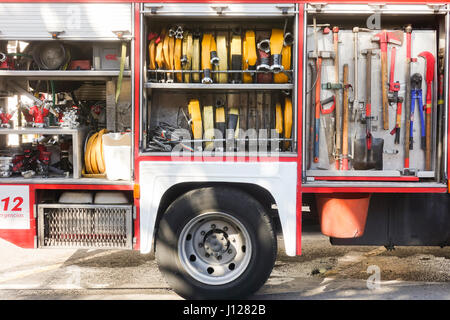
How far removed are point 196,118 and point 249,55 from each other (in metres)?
0.81

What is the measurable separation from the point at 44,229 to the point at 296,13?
121 inches

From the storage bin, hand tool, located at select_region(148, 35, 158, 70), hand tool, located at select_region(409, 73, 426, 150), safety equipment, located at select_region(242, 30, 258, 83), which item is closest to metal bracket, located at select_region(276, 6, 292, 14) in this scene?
safety equipment, located at select_region(242, 30, 258, 83)

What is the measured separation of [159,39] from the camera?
186 inches

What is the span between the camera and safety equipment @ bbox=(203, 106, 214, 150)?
484 centimetres

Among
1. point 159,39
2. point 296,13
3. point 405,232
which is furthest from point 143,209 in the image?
point 405,232

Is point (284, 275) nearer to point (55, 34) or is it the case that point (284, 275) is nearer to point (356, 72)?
point (356, 72)

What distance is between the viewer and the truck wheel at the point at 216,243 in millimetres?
4402

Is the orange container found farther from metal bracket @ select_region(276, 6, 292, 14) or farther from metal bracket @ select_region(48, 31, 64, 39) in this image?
metal bracket @ select_region(48, 31, 64, 39)

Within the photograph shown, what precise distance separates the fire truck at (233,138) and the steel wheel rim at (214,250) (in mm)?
13

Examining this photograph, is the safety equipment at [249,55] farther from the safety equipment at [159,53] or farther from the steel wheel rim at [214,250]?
the steel wheel rim at [214,250]

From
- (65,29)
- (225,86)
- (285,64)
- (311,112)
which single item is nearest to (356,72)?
(311,112)

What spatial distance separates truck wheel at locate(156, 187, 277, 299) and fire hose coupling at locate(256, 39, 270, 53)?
1398mm

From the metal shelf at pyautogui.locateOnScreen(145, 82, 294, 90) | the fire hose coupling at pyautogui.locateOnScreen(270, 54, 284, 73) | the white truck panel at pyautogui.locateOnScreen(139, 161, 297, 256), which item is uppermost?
the fire hose coupling at pyautogui.locateOnScreen(270, 54, 284, 73)
